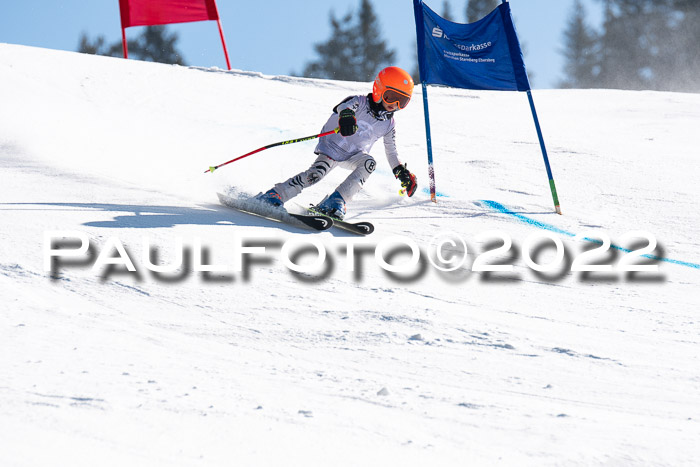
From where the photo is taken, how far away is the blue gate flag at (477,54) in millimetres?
5941

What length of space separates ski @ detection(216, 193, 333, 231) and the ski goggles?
3.27 ft

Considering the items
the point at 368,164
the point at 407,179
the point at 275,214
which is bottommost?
the point at 275,214

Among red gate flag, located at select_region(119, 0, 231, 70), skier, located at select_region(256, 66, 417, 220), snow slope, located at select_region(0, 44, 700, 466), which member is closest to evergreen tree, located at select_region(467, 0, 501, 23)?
red gate flag, located at select_region(119, 0, 231, 70)

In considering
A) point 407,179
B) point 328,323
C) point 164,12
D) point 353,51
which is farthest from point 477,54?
point 353,51

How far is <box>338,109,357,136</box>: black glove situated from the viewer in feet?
16.4

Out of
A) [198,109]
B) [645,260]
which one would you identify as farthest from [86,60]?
[645,260]

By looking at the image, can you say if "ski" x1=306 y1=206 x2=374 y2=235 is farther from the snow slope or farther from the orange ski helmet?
the orange ski helmet

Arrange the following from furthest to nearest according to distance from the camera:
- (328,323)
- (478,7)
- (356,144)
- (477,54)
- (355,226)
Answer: (478,7), (477,54), (356,144), (355,226), (328,323)

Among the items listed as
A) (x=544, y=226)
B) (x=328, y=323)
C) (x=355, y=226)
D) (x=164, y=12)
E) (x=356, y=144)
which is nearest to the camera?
(x=328, y=323)

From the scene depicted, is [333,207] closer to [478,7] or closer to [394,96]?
[394,96]

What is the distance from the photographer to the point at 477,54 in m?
6.03

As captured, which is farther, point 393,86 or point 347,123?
point 393,86

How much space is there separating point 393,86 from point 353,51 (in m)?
29.4

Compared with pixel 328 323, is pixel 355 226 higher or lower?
higher
